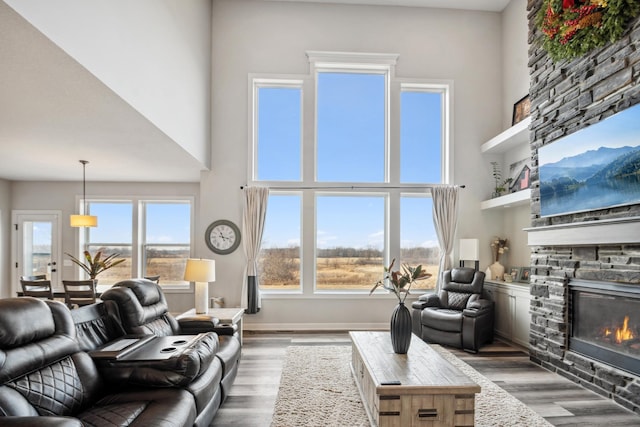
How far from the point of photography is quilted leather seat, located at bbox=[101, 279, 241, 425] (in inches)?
127

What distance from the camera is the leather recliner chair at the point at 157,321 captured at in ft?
10.6

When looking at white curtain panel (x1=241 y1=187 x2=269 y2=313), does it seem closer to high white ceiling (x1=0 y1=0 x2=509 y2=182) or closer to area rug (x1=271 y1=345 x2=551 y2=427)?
high white ceiling (x1=0 y1=0 x2=509 y2=182)

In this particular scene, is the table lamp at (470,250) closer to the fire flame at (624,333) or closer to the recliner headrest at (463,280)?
the recliner headrest at (463,280)

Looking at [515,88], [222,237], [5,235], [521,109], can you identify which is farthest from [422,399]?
[5,235]

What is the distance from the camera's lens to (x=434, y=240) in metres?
6.41

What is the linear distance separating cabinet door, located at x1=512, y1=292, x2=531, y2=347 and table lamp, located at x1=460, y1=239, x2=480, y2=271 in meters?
0.77

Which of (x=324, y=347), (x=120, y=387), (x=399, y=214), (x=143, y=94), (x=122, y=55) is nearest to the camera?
(x=120, y=387)

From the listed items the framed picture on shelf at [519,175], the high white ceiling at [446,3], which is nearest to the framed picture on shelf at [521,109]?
the framed picture on shelf at [519,175]

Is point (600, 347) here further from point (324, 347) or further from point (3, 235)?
point (3, 235)

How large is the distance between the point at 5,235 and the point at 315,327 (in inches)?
228

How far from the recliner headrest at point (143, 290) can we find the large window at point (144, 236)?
332 centimetres

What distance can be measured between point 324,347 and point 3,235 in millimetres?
6166

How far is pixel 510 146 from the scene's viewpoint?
6.01 metres

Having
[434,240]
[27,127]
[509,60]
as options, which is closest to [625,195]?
[434,240]
